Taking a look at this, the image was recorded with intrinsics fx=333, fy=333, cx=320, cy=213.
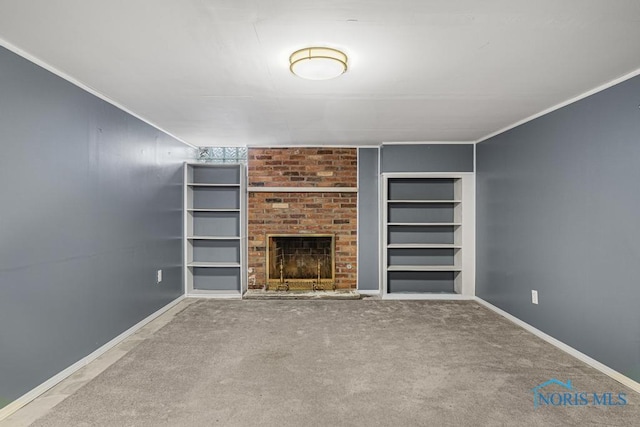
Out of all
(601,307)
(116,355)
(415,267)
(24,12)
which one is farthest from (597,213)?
(116,355)

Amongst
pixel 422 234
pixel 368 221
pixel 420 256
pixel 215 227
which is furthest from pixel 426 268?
pixel 215 227

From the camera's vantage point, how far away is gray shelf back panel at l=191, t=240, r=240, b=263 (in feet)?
16.3

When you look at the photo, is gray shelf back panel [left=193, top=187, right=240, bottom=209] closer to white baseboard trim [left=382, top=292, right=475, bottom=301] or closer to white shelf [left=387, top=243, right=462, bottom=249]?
white shelf [left=387, top=243, right=462, bottom=249]

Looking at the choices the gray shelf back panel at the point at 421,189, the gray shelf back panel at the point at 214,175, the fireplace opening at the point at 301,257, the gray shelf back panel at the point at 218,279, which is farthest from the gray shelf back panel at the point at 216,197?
the gray shelf back panel at the point at 421,189

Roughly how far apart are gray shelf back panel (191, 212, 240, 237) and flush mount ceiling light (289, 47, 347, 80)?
3187 millimetres

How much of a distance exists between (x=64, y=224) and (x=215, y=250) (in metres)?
2.62

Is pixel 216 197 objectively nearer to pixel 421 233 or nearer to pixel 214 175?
pixel 214 175

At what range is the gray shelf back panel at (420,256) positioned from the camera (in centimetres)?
490

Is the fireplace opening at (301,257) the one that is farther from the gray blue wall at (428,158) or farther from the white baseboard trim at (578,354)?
the white baseboard trim at (578,354)

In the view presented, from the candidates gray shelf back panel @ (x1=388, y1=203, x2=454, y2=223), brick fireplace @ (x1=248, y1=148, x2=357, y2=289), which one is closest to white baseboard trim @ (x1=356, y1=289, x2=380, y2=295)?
brick fireplace @ (x1=248, y1=148, x2=357, y2=289)

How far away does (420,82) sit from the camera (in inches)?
98.4

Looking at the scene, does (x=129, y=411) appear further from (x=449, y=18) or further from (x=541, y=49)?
(x=541, y=49)

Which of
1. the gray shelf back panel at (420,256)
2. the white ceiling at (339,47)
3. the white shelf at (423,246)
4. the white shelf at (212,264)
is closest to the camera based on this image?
the white ceiling at (339,47)

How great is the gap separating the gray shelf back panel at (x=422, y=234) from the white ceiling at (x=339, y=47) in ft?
6.49
